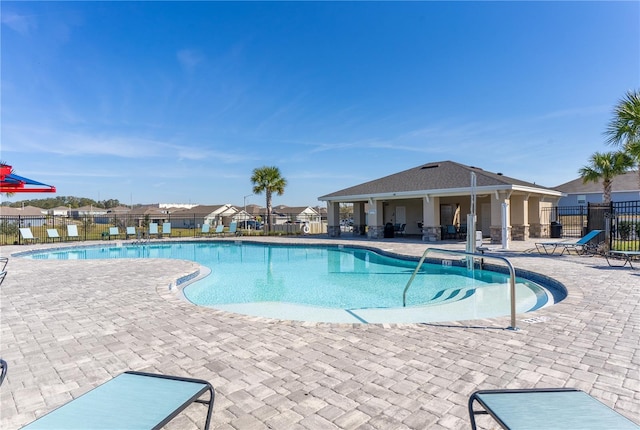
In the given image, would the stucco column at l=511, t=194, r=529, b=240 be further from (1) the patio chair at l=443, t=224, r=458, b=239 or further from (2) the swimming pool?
(2) the swimming pool

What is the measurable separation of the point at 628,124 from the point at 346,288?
1026cm

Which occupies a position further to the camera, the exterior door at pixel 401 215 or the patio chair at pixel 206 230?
the patio chair at pixel 206 230

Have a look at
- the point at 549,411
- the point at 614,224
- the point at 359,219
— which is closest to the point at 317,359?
the point at 549,411

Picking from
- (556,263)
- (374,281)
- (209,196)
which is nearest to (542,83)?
(556,263)

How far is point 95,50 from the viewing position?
558 inches

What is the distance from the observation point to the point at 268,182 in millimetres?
26984

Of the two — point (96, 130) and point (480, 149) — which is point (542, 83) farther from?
point (96, 130)

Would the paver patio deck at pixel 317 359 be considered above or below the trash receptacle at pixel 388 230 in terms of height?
below

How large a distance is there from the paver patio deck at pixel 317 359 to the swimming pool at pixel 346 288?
1.31 meters

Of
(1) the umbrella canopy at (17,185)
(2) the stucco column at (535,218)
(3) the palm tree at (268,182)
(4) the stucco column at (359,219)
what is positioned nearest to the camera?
(1) the umbrella canopy at (17,185)

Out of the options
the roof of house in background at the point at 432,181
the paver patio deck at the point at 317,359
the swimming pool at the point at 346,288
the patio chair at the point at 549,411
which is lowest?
the swimming pool at the point at 346,288

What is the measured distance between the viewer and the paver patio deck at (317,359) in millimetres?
2654

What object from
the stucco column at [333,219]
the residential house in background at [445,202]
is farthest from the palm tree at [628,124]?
the stucco column at [333,219]

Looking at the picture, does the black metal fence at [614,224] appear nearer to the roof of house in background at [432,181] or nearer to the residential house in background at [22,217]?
the roof of house in background at [432,181]
